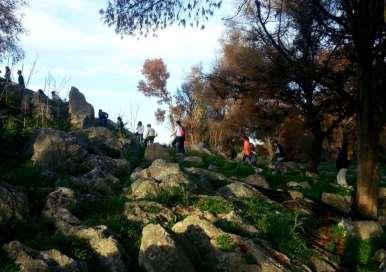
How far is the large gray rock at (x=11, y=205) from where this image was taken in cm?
1047

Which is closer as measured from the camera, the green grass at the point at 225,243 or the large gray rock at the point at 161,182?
the green grass at the point at 225,243

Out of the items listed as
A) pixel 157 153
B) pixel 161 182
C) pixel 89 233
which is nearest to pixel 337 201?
pixel 161 182

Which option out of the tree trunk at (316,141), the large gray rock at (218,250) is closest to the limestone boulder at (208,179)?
the large gray rock at (218,250)

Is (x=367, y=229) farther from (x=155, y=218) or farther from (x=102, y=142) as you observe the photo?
(x=102, y=142)

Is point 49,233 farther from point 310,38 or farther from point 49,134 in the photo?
point 310,38

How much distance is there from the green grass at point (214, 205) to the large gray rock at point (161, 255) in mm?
2620

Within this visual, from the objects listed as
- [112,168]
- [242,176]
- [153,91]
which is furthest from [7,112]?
[153,91]

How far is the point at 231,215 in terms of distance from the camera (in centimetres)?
1242

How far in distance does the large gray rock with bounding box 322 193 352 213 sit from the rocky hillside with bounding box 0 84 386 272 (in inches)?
1.4

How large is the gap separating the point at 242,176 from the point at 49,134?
240 inches

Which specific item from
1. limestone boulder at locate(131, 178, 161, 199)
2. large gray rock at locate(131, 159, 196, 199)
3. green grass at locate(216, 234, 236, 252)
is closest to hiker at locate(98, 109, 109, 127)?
large gray rock at locate(131, 159, 196, 199)

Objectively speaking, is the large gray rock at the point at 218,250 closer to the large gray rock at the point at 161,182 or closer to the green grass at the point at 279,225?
the green grass at the point at 279,225

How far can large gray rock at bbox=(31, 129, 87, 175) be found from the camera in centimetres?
1620

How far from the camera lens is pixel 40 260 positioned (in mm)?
8547
